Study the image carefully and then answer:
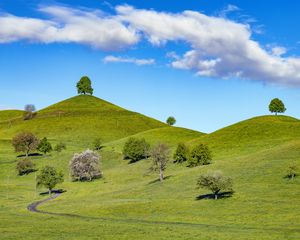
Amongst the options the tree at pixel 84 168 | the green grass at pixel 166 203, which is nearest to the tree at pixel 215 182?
the green grass at pixel 166 203

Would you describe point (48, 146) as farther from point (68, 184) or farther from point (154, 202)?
point (154, 202)

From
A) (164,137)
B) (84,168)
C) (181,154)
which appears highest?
(164,137)

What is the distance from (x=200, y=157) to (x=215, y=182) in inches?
1678

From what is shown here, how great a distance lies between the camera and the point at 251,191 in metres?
79.8

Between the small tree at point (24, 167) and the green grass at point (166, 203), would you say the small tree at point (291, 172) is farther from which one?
the small tree at point (24, 167)

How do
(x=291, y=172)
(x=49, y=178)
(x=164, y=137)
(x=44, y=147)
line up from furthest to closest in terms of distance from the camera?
(x=164, y=137) → (x=44, y=147) → (x=49, y=178) → (x=291, y=172)

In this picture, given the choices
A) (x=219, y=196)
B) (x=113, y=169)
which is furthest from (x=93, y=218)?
(x=113, y=169)

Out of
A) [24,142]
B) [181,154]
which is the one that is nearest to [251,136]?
[181,154]

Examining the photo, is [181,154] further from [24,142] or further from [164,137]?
[24,142]

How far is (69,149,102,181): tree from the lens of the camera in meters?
127

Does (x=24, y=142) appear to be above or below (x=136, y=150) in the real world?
above

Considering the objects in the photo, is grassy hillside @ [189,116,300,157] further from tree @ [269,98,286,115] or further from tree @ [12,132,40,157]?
tree @ [12,132,40,157]

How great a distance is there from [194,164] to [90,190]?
31.5 m

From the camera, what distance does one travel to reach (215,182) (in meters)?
79.3
